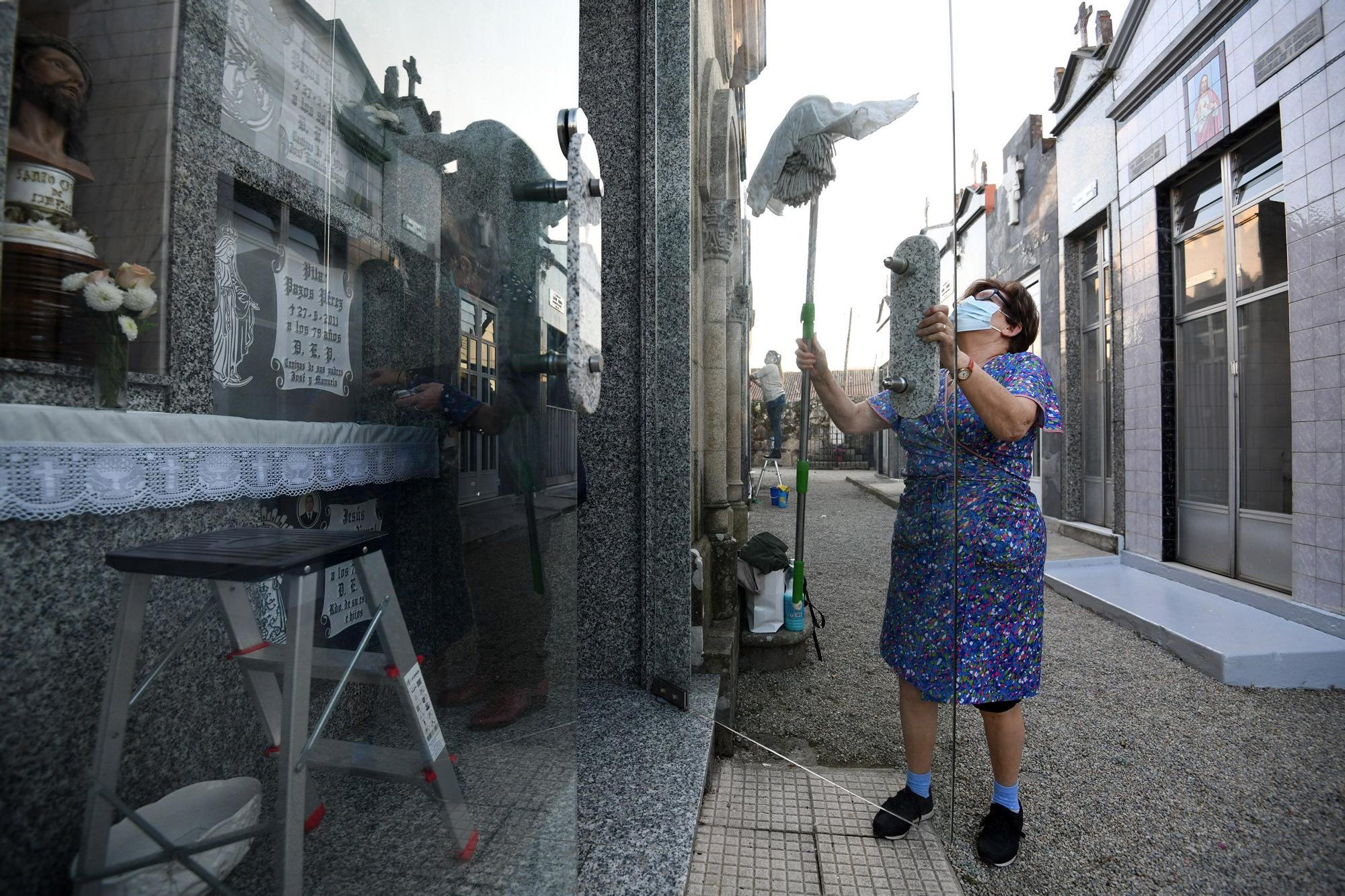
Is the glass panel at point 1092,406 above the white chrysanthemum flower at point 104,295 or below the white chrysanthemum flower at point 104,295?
above

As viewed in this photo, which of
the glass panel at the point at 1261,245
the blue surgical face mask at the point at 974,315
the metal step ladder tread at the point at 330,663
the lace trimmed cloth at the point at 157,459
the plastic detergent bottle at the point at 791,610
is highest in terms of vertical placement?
the glass panel at the point at 1261,245

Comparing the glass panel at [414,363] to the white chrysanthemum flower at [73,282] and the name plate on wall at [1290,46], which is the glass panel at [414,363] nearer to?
the white chrysanthemum flower at [73,282]

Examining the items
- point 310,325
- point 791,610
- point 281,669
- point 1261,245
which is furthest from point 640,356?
point 1261,245

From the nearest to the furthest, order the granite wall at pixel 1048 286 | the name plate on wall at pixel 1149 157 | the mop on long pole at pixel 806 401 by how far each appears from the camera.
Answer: the mop on long pole at pixel 806 401
the name plate on wall at pixel 1149 157
the granite wall at pixel 1048 286

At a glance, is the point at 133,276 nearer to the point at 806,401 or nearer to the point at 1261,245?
the point at 806,401

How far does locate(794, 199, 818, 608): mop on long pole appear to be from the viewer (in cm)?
243

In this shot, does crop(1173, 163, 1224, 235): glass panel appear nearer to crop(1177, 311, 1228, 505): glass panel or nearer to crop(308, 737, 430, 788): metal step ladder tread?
crop(1177, 311, 1228, 505): glass panel

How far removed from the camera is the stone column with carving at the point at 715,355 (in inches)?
147

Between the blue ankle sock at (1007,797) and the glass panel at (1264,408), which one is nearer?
the blue ankle sock at (1007,797)

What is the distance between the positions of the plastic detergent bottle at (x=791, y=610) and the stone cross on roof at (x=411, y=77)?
3016mm

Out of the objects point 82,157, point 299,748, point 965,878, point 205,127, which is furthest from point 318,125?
point 965,878

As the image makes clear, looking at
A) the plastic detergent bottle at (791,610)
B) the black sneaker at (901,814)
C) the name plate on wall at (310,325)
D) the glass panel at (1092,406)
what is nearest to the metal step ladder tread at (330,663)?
the name plate on wall at (310,325)

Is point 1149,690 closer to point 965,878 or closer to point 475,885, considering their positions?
point 965,878

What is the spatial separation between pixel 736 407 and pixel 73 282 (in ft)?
14.3
